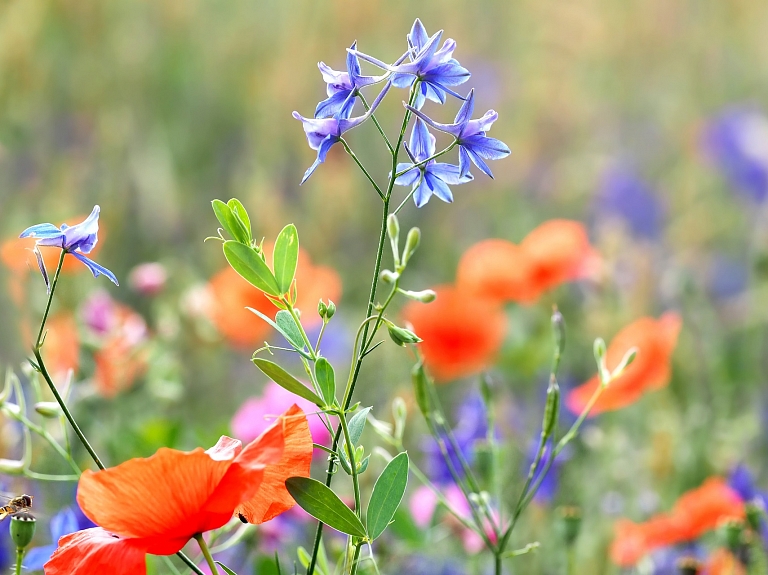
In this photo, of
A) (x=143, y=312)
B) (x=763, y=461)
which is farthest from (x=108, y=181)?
(x=763, y=461)

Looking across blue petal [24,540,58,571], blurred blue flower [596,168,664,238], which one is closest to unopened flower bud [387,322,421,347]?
blue petal [24,540,58,571]

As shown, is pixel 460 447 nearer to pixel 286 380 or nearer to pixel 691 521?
pixel 691 521

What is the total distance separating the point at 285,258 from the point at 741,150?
187 cm

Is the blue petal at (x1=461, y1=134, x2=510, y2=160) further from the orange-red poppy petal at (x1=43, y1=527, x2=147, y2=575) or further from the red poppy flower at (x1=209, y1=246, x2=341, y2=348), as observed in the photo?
the red poppy flower at (x1=209, y1=246, x2=341, y2=348)

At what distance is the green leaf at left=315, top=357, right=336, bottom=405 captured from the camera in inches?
10.9

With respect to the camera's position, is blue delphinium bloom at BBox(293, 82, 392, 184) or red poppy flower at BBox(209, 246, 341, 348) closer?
blue delphinium bloom at BBox(293, 82, 392, 184)

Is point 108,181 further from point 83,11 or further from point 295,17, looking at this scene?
point 295,17

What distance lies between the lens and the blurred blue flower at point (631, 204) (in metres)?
1.80

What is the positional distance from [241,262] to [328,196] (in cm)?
102

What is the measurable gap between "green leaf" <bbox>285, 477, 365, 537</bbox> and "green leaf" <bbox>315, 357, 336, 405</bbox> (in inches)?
1.0

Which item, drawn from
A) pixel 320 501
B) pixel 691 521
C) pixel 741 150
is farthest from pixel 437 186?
pixel 741 150

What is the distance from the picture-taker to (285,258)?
11.3 inches

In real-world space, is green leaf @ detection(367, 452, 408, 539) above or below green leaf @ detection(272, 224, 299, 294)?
below

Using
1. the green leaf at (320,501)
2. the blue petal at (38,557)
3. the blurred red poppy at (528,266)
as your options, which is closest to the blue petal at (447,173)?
the green leaf at (320,501)
